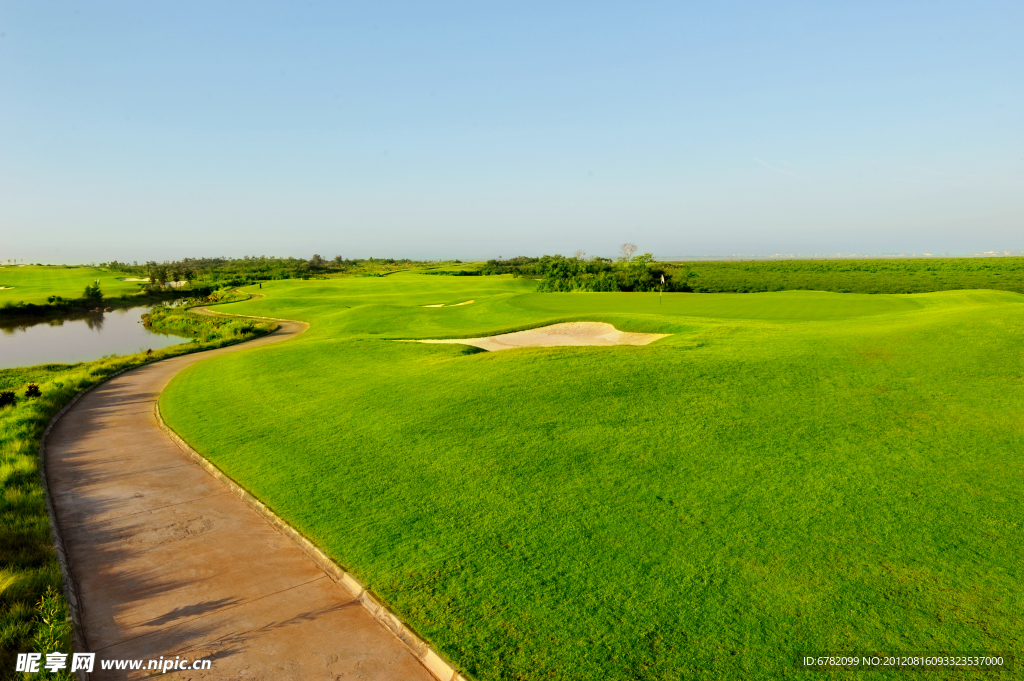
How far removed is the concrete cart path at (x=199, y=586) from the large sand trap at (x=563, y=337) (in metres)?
14.8

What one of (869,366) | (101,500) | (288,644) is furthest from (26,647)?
(869,366)

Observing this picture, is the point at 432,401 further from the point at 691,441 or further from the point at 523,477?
the point at 691,441

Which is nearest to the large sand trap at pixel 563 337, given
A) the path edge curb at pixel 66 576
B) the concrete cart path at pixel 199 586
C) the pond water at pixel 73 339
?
the concrete cart path at pixel 199 586

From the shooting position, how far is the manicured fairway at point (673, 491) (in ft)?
18.1

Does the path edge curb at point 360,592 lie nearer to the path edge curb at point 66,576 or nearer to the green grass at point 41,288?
the path edge curb at point 66,576

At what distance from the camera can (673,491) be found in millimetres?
8352

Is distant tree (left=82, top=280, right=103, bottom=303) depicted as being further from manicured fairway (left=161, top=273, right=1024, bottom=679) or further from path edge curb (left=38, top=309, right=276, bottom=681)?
path edge curb (left=38, top=309, right=276, bottom=681)

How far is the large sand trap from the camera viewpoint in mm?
22891

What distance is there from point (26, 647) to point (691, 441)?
32.9ft

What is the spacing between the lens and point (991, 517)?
23.6ft

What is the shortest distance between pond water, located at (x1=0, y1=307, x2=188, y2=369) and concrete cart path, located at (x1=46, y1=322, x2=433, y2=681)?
34.6 meters

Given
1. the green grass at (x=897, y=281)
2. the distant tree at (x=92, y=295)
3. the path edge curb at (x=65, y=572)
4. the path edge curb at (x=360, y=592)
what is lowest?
the path edge curb at (x=65, y=572)

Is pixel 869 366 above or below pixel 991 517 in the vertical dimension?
above

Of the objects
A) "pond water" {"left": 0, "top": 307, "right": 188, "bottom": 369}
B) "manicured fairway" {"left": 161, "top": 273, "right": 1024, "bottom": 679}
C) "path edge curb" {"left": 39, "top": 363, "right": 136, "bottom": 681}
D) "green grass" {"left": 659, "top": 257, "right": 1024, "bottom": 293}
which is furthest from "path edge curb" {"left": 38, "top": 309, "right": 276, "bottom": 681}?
"green grass" {"left": 659, "top": 257, "right": 1024, "bottom": 293}
